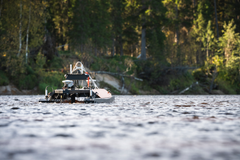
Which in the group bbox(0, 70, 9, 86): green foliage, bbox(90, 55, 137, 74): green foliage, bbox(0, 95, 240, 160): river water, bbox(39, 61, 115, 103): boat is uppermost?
bbox(90, 55, 137, 74): green foliage

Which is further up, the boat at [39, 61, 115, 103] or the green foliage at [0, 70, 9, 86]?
the green foliage at [0, 70, 9, 86]

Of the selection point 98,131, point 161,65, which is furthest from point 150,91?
point 98,131

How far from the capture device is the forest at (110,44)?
41562 millimetres

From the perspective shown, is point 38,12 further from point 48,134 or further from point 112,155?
point 112,155

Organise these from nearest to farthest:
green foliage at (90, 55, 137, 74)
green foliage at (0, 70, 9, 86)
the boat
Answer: the boat, green foliage at (0, 70, 9, 86), green foliage at (90, 55, 137, 74)

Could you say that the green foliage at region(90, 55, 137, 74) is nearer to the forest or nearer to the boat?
the forest

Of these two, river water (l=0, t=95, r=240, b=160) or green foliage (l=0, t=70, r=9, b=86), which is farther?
green foliage (l=0, t=70, r=9, b=86)

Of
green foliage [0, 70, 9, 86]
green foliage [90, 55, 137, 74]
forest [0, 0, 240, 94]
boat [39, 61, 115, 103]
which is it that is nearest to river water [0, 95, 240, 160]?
boat [39, 61, 115, 103]

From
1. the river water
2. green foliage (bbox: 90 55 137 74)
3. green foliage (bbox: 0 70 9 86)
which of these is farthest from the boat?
green foliage (bbox: 90 55 137 74)

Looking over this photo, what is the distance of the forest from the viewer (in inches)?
1636

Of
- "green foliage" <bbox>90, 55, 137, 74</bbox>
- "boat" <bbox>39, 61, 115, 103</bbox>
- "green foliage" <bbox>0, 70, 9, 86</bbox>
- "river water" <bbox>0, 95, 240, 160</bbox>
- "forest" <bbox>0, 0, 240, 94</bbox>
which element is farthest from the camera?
"green foliage" <bbox>90, 55, 137, 74</bbox>

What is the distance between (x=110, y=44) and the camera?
56.4 metres

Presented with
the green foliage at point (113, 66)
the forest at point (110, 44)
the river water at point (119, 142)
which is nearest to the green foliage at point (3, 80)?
the forest at point (110, 44)

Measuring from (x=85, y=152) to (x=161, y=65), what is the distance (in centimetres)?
4579
